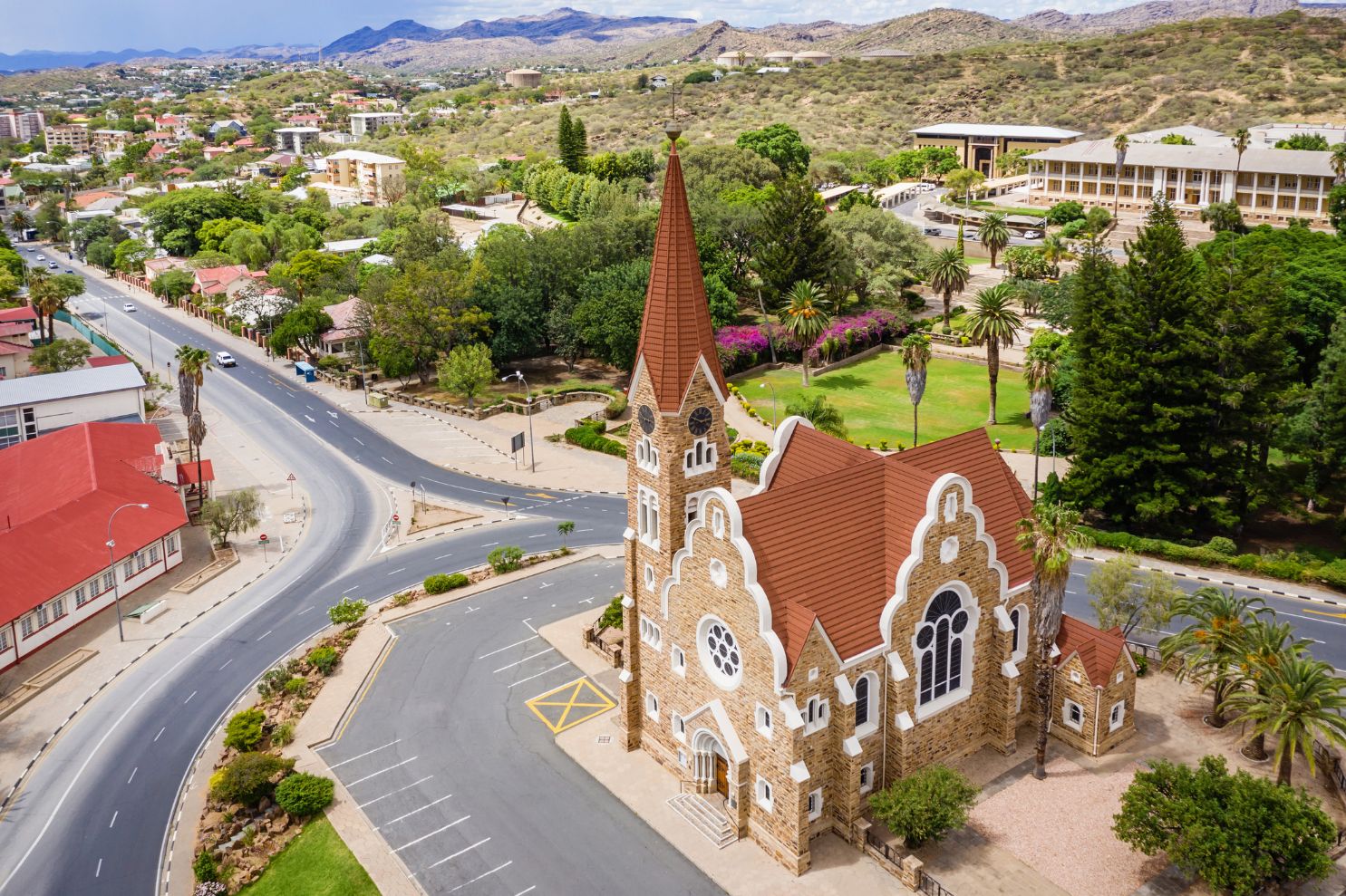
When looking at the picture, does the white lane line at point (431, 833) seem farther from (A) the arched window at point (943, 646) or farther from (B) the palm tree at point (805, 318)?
(B) the palm tree at point (805, 318)

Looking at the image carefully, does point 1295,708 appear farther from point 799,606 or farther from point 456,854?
point 456,854

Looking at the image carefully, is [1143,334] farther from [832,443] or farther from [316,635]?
[316,635]

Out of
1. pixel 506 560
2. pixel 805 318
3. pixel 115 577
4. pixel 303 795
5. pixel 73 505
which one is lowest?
pixel 303 795

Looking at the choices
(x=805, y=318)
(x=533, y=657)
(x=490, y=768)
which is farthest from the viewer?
(x=805, y=318)

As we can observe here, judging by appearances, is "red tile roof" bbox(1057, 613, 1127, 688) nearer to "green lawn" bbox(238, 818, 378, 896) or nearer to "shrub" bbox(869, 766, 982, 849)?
"shrub" bbox(869, 766, 982, 849)

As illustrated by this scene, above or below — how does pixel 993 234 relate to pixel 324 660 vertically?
above

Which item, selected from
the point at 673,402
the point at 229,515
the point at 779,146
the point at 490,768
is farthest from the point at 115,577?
the point at 779,146

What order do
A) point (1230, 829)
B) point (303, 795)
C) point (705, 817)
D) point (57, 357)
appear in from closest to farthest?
point (1230, 829), point (705, 817), point (303, 795), point (57, 357)

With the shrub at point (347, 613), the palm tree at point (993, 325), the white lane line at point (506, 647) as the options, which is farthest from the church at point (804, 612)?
the palm tree at point (993, 325)
